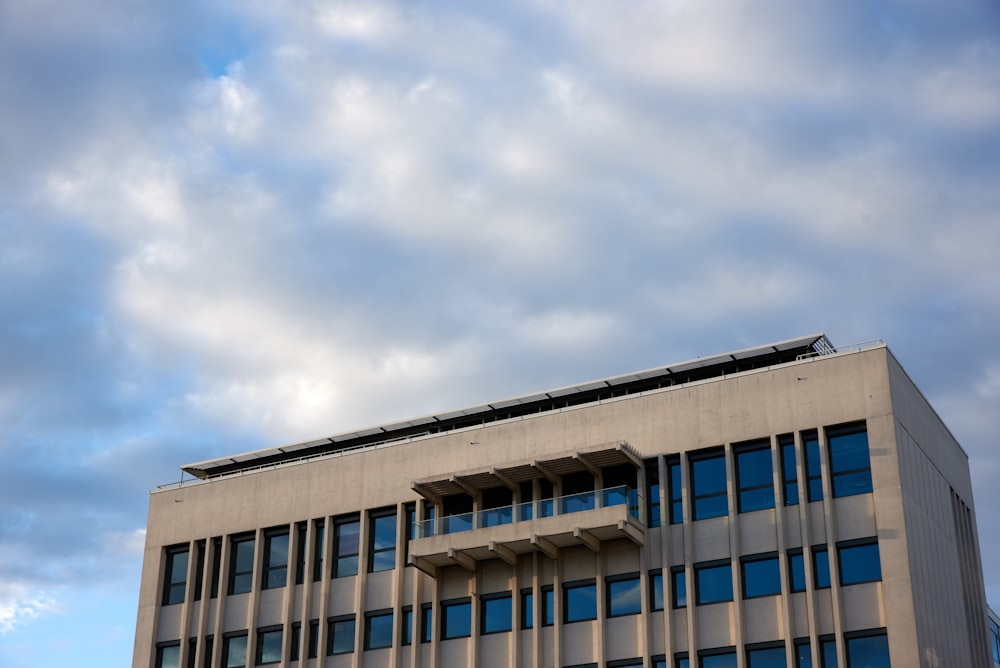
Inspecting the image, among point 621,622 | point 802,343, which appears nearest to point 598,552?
point 621,622

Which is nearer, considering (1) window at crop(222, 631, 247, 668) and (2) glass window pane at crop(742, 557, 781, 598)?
(2) glass window pane at crop(742, 557, 781, 598)

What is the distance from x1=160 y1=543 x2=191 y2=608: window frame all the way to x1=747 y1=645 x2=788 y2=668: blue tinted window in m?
25.4

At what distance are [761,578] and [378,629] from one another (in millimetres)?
15844

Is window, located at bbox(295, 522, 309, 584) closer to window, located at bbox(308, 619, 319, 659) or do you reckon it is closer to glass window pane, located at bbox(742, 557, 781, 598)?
window, located at bbox(308, 619, 319, 659)

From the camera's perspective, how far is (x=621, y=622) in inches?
1905

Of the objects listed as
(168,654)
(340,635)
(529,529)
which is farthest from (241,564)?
(529,529)

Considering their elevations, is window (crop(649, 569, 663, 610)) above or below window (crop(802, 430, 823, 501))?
below

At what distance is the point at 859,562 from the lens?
4512 centimetres

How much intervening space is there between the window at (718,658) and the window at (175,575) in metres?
24.0

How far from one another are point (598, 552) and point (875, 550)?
33.4 ft

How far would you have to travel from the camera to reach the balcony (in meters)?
48.4

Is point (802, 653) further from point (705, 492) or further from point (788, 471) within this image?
point (705, 492)

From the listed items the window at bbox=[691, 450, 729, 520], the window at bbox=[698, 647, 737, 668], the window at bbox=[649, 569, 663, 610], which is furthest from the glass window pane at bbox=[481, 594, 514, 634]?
the window at bbox=[691, 450, 729, 520]

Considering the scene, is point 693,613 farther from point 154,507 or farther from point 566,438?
point 154,507
